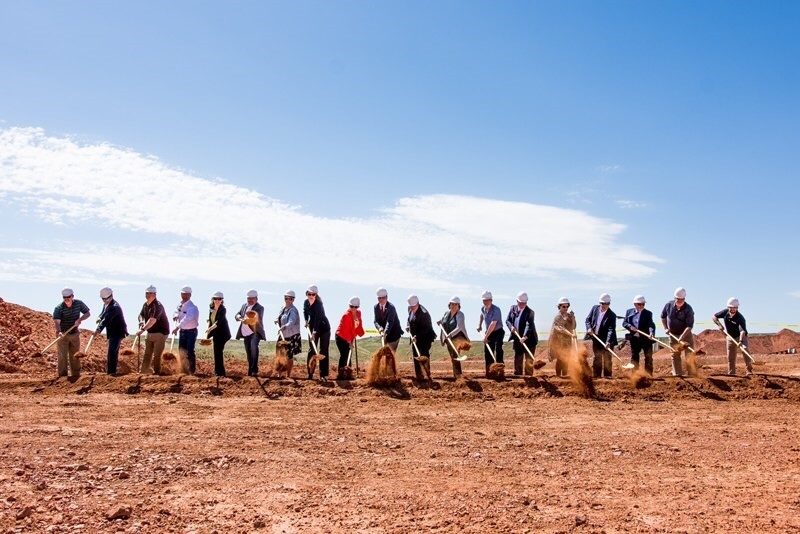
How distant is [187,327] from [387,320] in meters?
4.18

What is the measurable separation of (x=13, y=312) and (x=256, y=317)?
15.8 meters

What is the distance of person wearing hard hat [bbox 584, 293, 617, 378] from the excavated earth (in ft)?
3.49

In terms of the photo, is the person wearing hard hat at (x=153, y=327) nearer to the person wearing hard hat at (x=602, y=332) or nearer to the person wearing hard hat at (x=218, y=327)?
the person wearing hard hat at (x=218, y=327)

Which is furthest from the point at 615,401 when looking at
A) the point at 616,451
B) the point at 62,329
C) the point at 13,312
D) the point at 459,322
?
the point at 13,312

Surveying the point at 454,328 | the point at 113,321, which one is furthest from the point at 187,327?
the point at 454,328

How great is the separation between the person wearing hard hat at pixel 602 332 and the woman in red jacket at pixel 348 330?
479 cm

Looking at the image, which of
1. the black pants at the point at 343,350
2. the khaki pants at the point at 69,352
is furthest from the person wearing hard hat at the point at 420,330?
the khaki pants at the point at 69,352

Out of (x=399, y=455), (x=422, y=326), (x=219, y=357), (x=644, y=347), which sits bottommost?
(x=399, y=455)

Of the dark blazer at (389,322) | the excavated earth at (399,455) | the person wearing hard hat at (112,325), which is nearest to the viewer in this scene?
the excavated earth at (399,455)

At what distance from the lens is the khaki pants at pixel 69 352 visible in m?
14.9

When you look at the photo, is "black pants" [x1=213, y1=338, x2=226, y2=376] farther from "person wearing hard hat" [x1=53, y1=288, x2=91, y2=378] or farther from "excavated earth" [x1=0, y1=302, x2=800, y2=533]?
"person wearing hard hat" [x1=53, y1=288, x2=91, y2=378]

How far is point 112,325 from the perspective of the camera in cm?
1508

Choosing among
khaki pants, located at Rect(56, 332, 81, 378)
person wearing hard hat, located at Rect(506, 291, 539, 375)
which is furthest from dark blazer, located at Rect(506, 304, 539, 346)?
khaki pants, located at Rect(56, 332, 81, 378)

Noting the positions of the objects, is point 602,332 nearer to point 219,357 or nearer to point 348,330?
point 348,330
